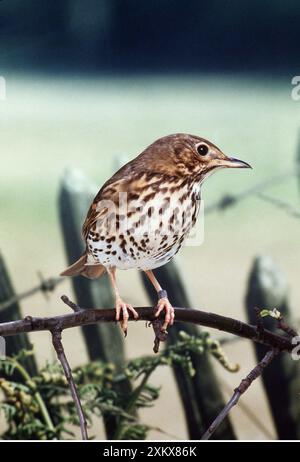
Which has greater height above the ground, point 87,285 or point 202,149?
point 202,149

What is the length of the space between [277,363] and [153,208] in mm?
580

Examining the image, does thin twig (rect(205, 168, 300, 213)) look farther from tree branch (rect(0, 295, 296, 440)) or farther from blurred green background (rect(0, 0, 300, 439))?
tree branch (rect(0, 295, 296, 440))

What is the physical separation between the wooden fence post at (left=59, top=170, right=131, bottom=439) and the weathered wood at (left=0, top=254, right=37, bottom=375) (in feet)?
0.43

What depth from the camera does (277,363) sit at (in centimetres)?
174

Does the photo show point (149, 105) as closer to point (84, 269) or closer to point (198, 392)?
point (84, 269)

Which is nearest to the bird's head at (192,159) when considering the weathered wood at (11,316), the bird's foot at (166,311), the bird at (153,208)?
the bird at (153,208)

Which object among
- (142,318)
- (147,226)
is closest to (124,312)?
(142,318)

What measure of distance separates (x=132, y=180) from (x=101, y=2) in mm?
467

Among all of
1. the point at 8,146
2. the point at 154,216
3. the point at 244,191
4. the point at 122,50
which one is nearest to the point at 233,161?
the point at 154,216

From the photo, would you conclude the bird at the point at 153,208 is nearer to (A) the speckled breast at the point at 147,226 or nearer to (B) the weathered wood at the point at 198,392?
(A) the speckled breast at the point at 147,226

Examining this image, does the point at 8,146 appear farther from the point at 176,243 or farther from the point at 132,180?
the point at 176,243
